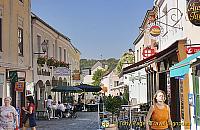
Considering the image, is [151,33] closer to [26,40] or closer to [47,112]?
[26,40]

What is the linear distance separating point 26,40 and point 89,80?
9354cm

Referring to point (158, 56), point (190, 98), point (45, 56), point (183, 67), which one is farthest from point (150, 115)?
point (45, 56)

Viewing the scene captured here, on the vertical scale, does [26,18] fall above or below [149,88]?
above

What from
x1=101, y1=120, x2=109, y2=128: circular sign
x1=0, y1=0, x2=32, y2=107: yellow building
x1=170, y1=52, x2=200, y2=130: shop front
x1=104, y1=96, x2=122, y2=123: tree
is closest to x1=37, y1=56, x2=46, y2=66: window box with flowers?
x1=0, y1=0, x2=32, y2=107: yellow building

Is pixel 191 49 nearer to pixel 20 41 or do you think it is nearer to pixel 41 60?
pixel 20 41

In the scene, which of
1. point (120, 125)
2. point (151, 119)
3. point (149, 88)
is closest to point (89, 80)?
point (149, 88)

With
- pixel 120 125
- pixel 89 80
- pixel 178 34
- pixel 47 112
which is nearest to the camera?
pixel 178 34

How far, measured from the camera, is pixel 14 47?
24.8 meters

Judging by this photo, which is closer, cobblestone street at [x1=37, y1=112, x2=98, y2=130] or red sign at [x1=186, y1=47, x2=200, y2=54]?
red sign at [x1=186, y1=47, x2=200, y2=54]

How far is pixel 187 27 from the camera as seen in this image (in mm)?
15508

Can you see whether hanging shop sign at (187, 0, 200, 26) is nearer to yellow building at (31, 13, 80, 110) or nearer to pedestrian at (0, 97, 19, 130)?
pedestrian at (0, 97, 19, 130)

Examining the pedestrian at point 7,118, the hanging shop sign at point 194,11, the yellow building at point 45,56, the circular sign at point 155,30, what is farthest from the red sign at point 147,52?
the pedestrian at point 7,118

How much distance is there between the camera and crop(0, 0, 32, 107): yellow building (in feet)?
75.6

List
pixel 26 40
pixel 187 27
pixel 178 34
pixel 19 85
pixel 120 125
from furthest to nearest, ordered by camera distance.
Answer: pixel 26 40, pixel 19 85, pixel 120 125, pixel 178 34, pixel 187 27
